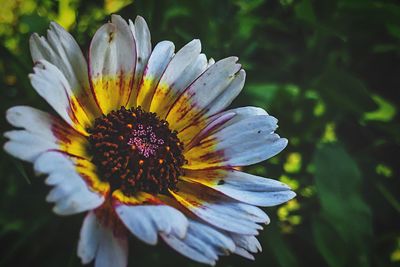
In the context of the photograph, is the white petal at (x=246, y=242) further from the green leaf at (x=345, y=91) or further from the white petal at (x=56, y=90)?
the green leaf at (x=345, y=91)

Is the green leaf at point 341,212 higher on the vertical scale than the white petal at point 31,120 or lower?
lower

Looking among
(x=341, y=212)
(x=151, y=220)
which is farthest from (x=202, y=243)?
(x=341, y=212)

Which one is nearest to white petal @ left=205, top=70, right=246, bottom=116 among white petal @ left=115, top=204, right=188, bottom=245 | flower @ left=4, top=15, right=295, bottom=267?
flower @ left=4, top=15, right=295, bottom=267

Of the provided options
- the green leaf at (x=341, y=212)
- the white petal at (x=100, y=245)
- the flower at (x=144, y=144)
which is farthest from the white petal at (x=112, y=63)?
the green leaf at (x=341, y=212)

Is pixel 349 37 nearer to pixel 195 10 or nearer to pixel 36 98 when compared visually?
pixel 195 10

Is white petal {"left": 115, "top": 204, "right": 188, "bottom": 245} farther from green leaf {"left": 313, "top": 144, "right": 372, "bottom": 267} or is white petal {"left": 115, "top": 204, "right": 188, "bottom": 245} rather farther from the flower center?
green leaf {"left": 313, "top": 144, "right": 372, "bottom": 267}

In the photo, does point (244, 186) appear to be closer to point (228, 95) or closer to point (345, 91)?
point (228, 95)

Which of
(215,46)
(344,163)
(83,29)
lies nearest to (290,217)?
(344,163)
